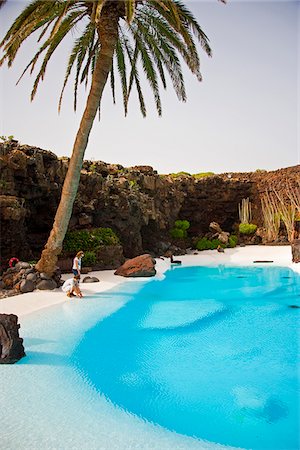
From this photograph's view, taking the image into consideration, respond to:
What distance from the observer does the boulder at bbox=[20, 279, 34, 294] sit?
10602 mm

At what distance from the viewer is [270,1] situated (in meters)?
5.65

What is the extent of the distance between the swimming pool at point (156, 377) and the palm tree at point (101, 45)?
13.1ft

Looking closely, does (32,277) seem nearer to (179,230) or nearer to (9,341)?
(9,341)

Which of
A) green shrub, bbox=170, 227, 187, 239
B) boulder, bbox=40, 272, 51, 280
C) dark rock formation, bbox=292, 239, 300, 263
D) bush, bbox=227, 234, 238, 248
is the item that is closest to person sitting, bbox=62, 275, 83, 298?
boulder, bbox=40, 272, 51, 280

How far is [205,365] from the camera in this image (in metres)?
5.75

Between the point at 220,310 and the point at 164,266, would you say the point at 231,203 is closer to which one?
the point at 164,266

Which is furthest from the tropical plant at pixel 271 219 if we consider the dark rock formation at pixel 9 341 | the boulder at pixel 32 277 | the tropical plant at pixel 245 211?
the dark rock formation at pixel 9 341

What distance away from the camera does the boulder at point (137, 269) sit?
14.5m

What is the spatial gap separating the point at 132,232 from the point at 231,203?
14.3 m

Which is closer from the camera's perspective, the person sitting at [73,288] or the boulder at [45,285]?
the person sitting at [73,288]

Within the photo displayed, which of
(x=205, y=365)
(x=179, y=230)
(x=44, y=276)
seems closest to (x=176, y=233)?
(x=179, y=230)

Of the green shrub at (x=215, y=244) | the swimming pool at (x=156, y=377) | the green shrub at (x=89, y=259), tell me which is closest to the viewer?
the swimming pool at (x=156, y=377)

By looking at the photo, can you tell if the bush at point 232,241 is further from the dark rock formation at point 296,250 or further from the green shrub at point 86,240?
the green shrub at point 86,240

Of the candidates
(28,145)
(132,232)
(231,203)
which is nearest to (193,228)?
(231,203)
